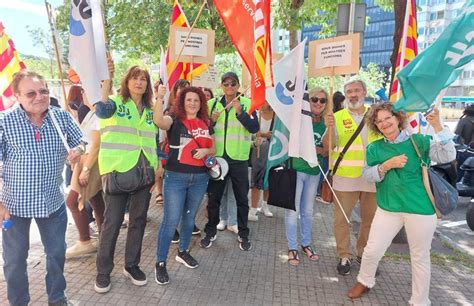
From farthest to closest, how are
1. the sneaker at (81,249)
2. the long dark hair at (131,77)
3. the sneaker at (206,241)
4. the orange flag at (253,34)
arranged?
the sneaker at (206,241), the sneaker at (81,249), the orange flag at (253,34), the long dark hair at (131,77)

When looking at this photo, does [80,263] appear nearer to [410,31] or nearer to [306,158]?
[306,158]

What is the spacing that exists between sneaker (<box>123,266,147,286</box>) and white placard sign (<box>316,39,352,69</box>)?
2.93m

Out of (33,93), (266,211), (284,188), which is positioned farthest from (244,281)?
(33,93)

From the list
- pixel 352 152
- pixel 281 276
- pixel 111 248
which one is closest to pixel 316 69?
pixel 352 152

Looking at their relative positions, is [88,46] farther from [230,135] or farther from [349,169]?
[349,169]

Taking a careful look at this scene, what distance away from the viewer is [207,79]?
702 centimetres

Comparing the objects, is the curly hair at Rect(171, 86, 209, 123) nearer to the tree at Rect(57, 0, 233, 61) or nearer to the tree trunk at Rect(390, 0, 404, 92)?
the tree trunk at Rect(390, 0, 404, 92)

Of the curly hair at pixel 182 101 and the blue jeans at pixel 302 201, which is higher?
the curly hair at pixel 182 101

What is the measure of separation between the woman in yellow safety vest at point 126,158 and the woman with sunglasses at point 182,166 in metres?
0.21

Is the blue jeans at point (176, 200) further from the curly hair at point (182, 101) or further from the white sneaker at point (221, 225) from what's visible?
the white sneaker at point (221, 225)

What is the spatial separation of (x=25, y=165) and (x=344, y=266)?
326 cm

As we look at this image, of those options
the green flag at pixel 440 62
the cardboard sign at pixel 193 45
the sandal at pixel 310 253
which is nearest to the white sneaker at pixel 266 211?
the sandal at pixel 310 253

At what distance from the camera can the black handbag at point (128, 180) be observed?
11.1ft

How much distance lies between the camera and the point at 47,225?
3.01 metres
